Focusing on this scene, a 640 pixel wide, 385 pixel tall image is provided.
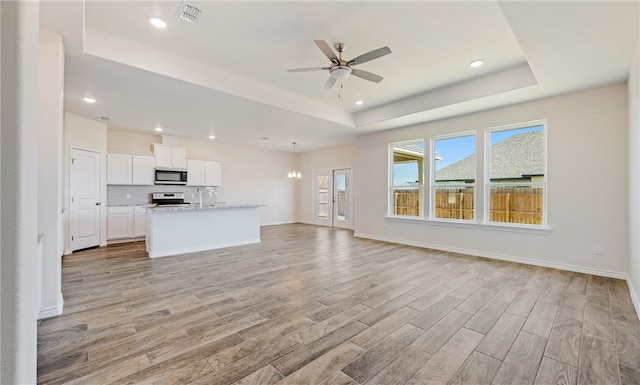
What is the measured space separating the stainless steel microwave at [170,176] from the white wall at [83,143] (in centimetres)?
110

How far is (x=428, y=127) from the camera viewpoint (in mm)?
5812

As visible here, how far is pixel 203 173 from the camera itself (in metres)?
7.74

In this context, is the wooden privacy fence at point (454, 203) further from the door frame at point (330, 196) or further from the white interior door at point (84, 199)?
the white interior door at point (84, 199)

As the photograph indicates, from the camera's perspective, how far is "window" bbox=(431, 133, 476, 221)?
5281mm

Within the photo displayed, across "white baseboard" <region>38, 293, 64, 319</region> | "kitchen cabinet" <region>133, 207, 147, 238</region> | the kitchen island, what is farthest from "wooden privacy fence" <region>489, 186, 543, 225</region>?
"kitchen cabinet" <region>133, 207, 147, 238</region>

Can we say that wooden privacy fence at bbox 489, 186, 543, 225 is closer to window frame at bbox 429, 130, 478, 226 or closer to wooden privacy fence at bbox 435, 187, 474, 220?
window frame at bbox 429, 130, 478, 226

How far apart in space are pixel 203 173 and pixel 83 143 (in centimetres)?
270

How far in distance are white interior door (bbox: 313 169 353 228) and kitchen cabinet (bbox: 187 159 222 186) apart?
11.4 feet

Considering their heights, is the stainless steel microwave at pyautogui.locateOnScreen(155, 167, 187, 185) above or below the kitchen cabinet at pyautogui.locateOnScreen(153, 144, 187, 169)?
below

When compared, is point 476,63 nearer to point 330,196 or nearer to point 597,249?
point 597,249

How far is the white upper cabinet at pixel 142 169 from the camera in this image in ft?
21.3

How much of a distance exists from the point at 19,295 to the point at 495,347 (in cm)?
281

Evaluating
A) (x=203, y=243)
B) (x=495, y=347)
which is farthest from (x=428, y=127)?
(x=203, y=243)

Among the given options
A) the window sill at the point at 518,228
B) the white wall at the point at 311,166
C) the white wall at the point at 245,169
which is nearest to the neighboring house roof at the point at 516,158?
the window sill at the point at 518,228
